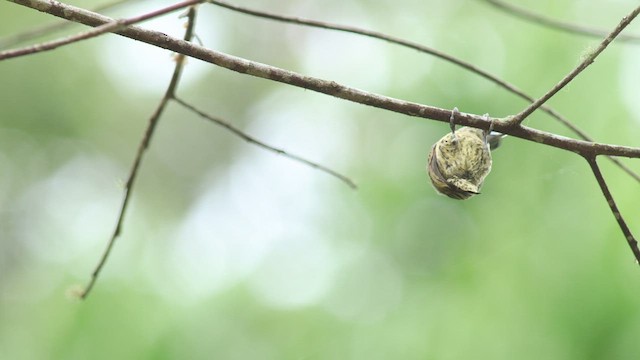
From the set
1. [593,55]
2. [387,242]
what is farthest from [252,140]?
[387,242]

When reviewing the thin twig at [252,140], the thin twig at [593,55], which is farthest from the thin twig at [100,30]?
the thin twig at [252,140]

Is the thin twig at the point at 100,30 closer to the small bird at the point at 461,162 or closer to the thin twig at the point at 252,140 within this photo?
the small bird at the point at 461,162

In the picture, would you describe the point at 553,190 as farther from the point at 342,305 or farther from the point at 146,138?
the point at 146,138

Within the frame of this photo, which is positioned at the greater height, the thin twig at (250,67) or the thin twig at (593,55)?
the thin twig at (593,55)

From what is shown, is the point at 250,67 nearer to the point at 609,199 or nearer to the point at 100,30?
the point at 100,30

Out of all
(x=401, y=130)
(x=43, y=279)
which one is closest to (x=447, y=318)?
(x=401, y=130)

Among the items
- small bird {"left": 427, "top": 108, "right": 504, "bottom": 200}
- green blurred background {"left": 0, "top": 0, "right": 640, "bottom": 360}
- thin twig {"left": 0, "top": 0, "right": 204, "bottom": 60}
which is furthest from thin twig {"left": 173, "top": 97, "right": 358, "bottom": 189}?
green blurred background {"left": 0, "top": 0, "right": 640, "bottom": 360}
